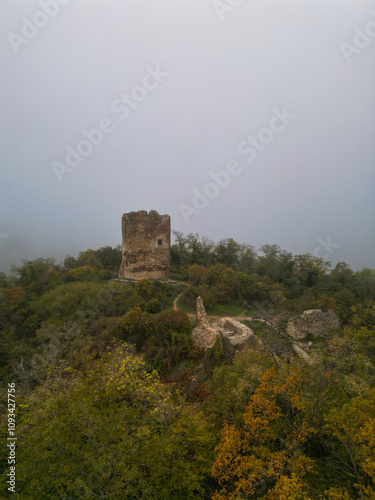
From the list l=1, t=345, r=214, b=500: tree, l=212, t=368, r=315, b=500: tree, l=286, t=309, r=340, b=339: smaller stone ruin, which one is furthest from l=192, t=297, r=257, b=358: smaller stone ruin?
l=1, t=345, r=214, b=500: tree

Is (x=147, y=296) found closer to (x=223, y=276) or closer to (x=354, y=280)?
(x=223, y=276)

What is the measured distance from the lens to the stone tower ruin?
2208 cm

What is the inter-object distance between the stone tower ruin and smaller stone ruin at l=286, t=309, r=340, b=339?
44.2ft

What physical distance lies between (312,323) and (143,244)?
1538 centimetres

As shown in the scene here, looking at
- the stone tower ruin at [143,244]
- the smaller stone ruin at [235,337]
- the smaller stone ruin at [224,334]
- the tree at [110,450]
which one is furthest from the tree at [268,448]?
the stone tower ruin at [143,244]

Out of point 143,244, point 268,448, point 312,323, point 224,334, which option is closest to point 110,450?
point 268,448

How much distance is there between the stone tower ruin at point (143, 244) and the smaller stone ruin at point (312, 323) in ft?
44.2

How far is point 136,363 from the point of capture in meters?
7.34

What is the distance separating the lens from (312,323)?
12742mm

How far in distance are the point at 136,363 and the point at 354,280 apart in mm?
16885

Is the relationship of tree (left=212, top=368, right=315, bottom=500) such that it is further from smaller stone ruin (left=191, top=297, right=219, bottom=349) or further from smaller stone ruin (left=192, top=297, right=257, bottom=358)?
smaller stone ruin (left=191, top=297, right=219, bottom=349)

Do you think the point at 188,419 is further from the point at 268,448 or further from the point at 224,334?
the point at 224,334

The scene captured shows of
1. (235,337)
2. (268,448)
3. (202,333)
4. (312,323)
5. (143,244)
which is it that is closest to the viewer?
(268,448)

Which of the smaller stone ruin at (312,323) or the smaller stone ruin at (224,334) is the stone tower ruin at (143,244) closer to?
the smaller stone ruin at (224,334)
